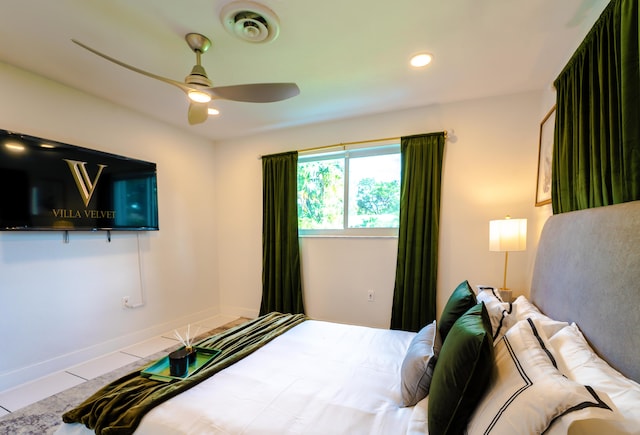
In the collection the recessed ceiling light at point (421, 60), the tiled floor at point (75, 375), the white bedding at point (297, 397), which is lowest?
the tiled floor at point (75, 375)

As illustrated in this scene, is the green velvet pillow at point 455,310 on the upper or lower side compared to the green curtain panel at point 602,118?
lower

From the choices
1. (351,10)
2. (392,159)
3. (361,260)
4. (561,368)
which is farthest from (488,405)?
(392,159)

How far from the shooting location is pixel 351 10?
1596 millimetres

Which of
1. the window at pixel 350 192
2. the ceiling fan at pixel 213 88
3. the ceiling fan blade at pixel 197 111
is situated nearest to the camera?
the ceiling fan at pixel 213 88

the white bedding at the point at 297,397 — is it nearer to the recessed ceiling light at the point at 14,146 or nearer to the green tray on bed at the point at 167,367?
the green tray on bed at the point at 167,367

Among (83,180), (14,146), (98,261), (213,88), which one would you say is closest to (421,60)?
(213,88)

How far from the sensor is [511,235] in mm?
2203

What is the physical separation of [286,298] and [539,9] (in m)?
3.45

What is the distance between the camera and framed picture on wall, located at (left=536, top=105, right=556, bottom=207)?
2162 mm

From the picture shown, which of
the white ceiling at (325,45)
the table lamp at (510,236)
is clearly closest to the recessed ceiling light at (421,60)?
the white ceiling at (325,45)

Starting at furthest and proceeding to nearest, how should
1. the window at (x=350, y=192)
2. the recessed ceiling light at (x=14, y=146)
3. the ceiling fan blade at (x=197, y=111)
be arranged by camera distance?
the window at (x=350, y=192) < the recessed ceiling light at (x=14, y=146) < the ceiling fan blade at (x=197, y=111)

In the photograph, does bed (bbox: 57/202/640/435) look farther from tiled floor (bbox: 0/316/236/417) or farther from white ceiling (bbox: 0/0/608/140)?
tiled floor (bbox: 0/316/236/417)

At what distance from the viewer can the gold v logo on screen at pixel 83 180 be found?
8.03 feet

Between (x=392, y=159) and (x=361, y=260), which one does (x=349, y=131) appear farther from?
(x=361, y=260)
